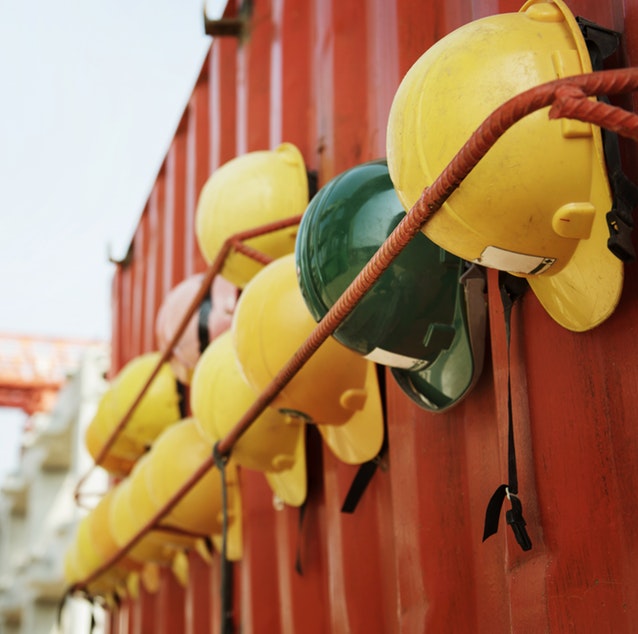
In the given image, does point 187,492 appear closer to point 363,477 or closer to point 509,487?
point 363,477

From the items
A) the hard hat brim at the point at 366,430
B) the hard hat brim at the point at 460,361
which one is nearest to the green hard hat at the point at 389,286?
the hard hat brim at the point at 460,361

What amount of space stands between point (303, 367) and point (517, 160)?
1024 millimetres

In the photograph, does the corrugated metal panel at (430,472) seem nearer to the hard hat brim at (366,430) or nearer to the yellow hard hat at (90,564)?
the hard hat brim at (366,430)

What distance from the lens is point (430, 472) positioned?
2.36m

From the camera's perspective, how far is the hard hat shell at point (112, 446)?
4.86 metres

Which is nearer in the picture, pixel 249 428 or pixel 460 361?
pixel 460 361

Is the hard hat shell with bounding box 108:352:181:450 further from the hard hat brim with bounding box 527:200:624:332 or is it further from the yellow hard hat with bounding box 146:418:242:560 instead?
the hard hat brim with bounding box 527:200:624:332

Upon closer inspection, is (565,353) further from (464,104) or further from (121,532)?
(121,532)

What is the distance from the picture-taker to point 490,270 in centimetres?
210

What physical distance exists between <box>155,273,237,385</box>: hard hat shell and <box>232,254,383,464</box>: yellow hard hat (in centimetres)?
112

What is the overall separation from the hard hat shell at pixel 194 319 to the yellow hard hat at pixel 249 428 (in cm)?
59

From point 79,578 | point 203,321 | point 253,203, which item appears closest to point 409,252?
point 253,203

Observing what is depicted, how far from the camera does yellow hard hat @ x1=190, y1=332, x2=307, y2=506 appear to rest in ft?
9.90

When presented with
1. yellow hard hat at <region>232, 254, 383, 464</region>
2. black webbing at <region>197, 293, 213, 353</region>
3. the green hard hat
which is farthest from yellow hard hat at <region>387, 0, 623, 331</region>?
black webbing at <region>197, 293, 213, 353</region>
